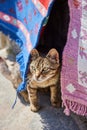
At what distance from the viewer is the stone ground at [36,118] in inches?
93.2

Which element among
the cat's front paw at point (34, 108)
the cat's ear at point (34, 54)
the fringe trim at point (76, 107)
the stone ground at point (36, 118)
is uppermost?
the cat's ear at point (34, 54)

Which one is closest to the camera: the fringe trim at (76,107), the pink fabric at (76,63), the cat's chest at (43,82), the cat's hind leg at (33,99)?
the pink fabric at (76,63)

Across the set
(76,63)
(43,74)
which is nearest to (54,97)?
(43,74)

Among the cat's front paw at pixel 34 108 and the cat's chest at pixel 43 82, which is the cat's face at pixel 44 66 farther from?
the cat's front paw at pixel 34 108

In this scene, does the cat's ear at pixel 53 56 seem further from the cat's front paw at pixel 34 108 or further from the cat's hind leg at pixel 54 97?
the cat's front paw at pixel 34 108

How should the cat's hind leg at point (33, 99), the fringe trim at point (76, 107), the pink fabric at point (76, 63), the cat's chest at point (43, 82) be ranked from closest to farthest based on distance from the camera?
the pink fabric at point (76, 63), the fringe trim at point (76, 107), the cat's chest at point (43, 82), the cat's hind leg at point (33, 99)

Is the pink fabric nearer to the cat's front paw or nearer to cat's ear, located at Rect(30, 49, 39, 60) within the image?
cat's ear, located at Rect(30, 49, 39, 60)

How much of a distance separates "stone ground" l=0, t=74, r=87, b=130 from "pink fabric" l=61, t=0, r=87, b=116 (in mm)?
166

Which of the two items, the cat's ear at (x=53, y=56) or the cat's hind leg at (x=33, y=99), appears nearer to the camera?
the cat's ear at (x=53, y=56)

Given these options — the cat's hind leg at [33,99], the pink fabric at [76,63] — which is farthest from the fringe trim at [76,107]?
the cat's hind leg at [33,99]

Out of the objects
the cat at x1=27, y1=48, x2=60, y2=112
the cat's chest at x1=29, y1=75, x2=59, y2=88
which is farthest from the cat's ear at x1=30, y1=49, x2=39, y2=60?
the cat's chest at x1=29, y1=75, x2=59, y2=88

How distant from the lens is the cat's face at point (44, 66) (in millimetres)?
2205

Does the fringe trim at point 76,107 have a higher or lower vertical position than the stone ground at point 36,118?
higher

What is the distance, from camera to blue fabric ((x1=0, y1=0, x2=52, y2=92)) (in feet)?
7.58
